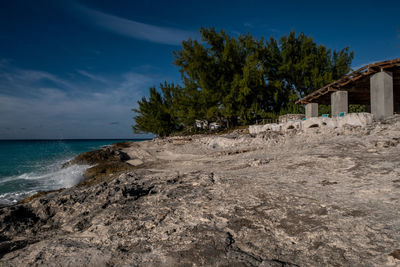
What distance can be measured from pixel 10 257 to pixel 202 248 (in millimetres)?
1599

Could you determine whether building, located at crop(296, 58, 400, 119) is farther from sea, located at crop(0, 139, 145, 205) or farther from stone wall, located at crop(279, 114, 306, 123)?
sea, located at crop(0, 139, 145, 205)

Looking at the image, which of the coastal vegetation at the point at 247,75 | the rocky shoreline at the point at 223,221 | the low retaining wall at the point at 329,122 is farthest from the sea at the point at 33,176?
the coastal vegetation at the point at 247,75

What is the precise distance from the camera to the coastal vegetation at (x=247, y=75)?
745 inches

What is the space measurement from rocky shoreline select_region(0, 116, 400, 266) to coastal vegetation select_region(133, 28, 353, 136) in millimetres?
15364

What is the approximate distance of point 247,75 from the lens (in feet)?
59.7

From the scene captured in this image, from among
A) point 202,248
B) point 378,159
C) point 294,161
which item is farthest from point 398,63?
point 202,248

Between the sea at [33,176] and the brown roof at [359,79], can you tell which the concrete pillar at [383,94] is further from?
the sea at [33,176]

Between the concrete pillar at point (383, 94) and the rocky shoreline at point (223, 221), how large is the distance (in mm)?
6291

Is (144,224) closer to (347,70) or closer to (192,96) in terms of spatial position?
(192,96)

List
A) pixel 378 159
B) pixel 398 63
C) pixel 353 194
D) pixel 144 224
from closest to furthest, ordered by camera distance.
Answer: pixel 144 224 < pixel 353 194 < pixel 378 159 < pixel 398 63

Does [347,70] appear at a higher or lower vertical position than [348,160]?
higher

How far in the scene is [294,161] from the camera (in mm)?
4645

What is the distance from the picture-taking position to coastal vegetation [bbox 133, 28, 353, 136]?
62.1ft

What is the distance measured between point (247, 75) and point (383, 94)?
1060 cm
